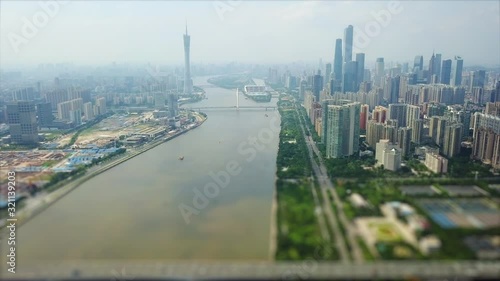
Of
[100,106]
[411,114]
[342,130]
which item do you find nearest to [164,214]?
[342,130]

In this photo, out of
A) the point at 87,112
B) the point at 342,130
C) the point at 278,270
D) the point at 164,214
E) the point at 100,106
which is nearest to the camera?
the point at 278,270

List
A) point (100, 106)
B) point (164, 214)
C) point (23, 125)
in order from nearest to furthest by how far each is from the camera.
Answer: point (164, 214), point (23, 125), point (100, 106)

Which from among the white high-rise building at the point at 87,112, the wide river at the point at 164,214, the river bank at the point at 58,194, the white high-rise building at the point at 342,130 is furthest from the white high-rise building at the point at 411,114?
the white high-rise building at the point at 87,112

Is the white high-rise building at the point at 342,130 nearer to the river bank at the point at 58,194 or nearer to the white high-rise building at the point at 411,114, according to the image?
the white high-rise building at the point at 411,114

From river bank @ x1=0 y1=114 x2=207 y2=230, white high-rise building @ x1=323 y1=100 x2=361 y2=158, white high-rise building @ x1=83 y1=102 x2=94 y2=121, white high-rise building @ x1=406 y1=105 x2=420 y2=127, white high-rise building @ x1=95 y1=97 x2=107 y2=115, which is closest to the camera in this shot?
river bank @ x1=0 y1=114 x2=207 y2=230

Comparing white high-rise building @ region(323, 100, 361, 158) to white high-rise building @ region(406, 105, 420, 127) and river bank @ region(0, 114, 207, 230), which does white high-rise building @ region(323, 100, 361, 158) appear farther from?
river bank @ region(0, 114, 207, 230)

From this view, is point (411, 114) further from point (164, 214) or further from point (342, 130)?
point (164, 214)

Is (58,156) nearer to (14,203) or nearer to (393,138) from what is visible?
(14,203)

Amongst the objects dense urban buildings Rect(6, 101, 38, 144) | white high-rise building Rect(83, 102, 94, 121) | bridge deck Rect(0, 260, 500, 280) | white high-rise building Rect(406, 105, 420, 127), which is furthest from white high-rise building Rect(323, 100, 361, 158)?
white high-rise building Rect(83, 102, 94, 121)
